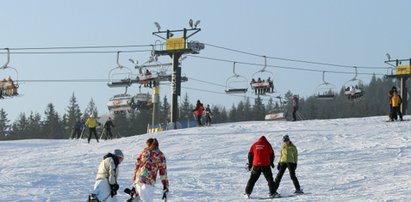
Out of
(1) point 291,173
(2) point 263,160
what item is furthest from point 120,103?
(2) point 263,160

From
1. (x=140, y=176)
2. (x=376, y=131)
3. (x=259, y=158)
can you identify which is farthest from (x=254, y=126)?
(x=140, y=176)

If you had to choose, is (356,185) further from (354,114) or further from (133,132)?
(354,114)

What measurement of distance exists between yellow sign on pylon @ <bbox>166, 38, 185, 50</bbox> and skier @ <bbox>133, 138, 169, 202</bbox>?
99.5 feet

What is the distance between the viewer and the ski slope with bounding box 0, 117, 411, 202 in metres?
17.3

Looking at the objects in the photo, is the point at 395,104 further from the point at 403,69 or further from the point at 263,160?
the point at 403,69

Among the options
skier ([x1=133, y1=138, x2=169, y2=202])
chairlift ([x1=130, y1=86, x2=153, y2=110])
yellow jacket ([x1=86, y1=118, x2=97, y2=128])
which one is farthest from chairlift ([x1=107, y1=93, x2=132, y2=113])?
skier ([x1=133, y1=138, x2=169, y2=202])

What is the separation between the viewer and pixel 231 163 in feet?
77.5

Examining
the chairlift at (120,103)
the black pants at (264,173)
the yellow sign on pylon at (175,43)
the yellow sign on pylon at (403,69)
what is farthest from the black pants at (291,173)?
the yellow sign on pylon at (403,69)

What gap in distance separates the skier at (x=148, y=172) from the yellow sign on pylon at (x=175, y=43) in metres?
30.3

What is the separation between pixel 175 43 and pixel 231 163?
20677mm

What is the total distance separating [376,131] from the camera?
30.3 meters

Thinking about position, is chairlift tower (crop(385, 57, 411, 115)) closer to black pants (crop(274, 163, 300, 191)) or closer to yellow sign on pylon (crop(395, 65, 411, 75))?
yellow sign on pylon (crop(395, 65, 411, 75))

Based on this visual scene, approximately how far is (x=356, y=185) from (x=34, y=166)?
34.4 feet

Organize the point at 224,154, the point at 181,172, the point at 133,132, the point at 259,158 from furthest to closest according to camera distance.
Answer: the point at 133,132 < the point at 224,154 < the point at 181,172 < the point at 259,158
